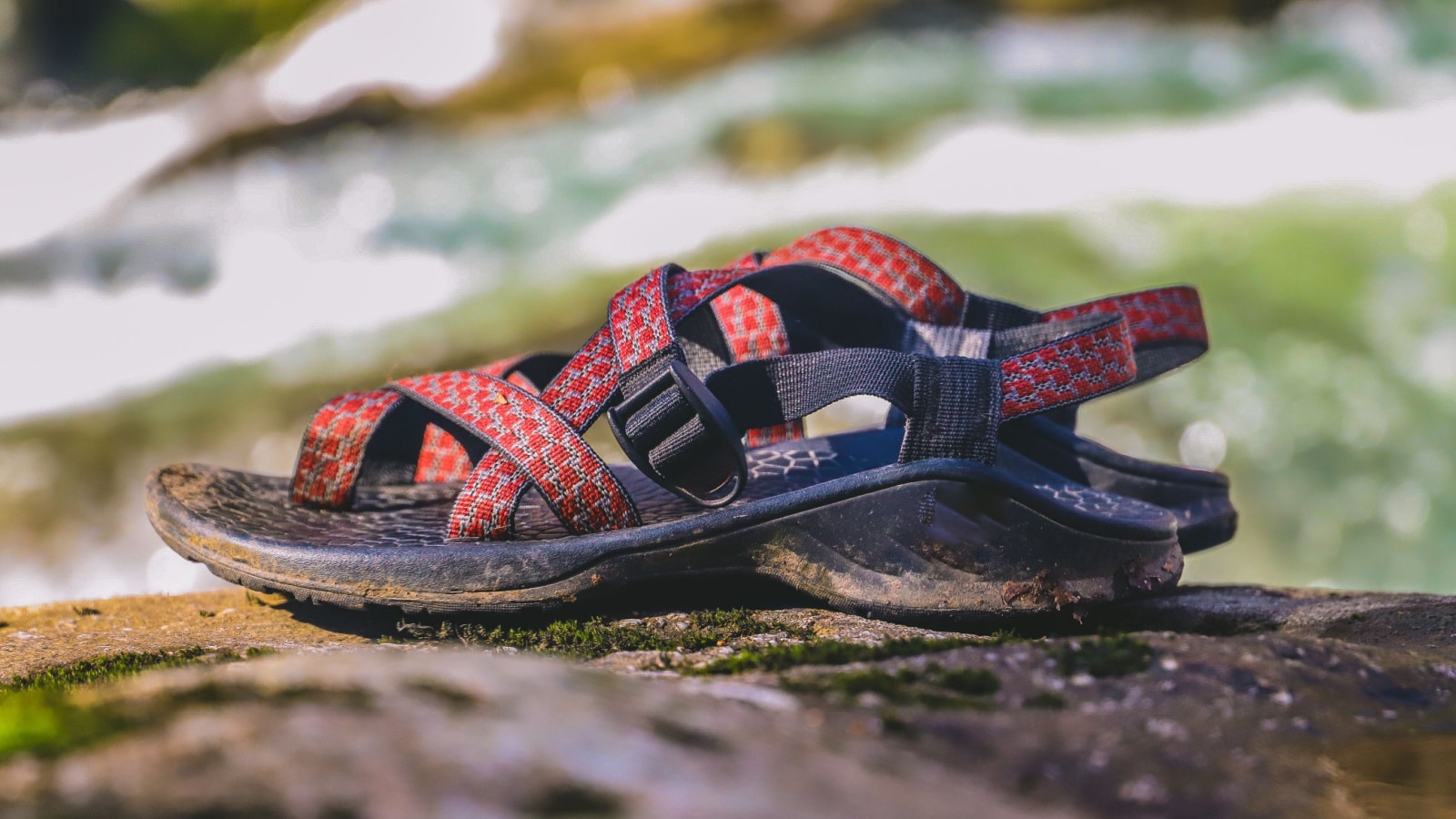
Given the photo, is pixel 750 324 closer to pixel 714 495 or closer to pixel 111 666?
pixel 714 495

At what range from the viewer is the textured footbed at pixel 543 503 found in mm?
1422

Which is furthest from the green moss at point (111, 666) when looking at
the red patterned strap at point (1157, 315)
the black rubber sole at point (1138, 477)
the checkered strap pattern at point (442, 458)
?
the red patterned strap at point (1157, 315)

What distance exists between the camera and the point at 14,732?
2.53ft

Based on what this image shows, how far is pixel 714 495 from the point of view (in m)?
1.46

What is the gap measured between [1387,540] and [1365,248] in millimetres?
1537

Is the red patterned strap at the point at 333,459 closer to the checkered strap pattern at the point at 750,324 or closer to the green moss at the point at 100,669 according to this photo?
the green moss at the point at 100,669

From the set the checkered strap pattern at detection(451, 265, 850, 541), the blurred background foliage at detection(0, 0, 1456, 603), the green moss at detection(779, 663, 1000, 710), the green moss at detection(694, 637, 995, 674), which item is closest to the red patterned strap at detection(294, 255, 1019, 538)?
the checkered strap pattern at detection(451, 265, 850, 541)

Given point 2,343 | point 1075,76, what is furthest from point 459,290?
point 1075,76

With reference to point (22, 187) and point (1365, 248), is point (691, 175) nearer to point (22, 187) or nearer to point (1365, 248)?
point (1365, 248)

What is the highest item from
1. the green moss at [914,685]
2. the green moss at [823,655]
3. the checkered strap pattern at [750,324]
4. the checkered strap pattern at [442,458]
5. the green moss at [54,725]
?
the checkered strap pattern at [750,324]

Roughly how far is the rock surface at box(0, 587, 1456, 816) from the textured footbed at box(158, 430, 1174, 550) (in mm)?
312

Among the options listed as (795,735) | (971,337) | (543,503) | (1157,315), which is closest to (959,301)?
(971,337)

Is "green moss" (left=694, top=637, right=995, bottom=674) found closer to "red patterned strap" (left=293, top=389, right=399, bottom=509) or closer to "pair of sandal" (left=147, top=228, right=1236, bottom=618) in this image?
"pair of sandal" (left=147, top=228, right=1236, bottom=618)

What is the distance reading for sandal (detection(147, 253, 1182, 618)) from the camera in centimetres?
138
